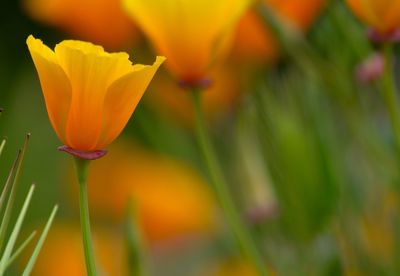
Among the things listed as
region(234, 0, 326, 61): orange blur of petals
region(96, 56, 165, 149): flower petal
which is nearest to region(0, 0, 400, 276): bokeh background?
region(234, 0, 326, 61): orange blur of petals

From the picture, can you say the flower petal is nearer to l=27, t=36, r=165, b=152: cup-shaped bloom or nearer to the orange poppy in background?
l=27, t=36, r=165, b=152: cup-shaped bloom

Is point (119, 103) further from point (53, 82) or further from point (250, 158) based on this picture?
point (250, 158)

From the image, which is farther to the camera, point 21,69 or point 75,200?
point 21,69

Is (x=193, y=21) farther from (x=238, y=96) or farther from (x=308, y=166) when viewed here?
(x=238, y=96)

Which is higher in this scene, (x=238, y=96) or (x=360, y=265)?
(x=238, y=96)

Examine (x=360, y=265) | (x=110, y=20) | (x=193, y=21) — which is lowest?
(x=360, y=265)

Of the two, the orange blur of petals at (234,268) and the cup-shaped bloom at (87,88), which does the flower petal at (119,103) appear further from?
the orange blur of petals at (234,268)

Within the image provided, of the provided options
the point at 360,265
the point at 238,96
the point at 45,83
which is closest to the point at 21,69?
the point at 238,96
